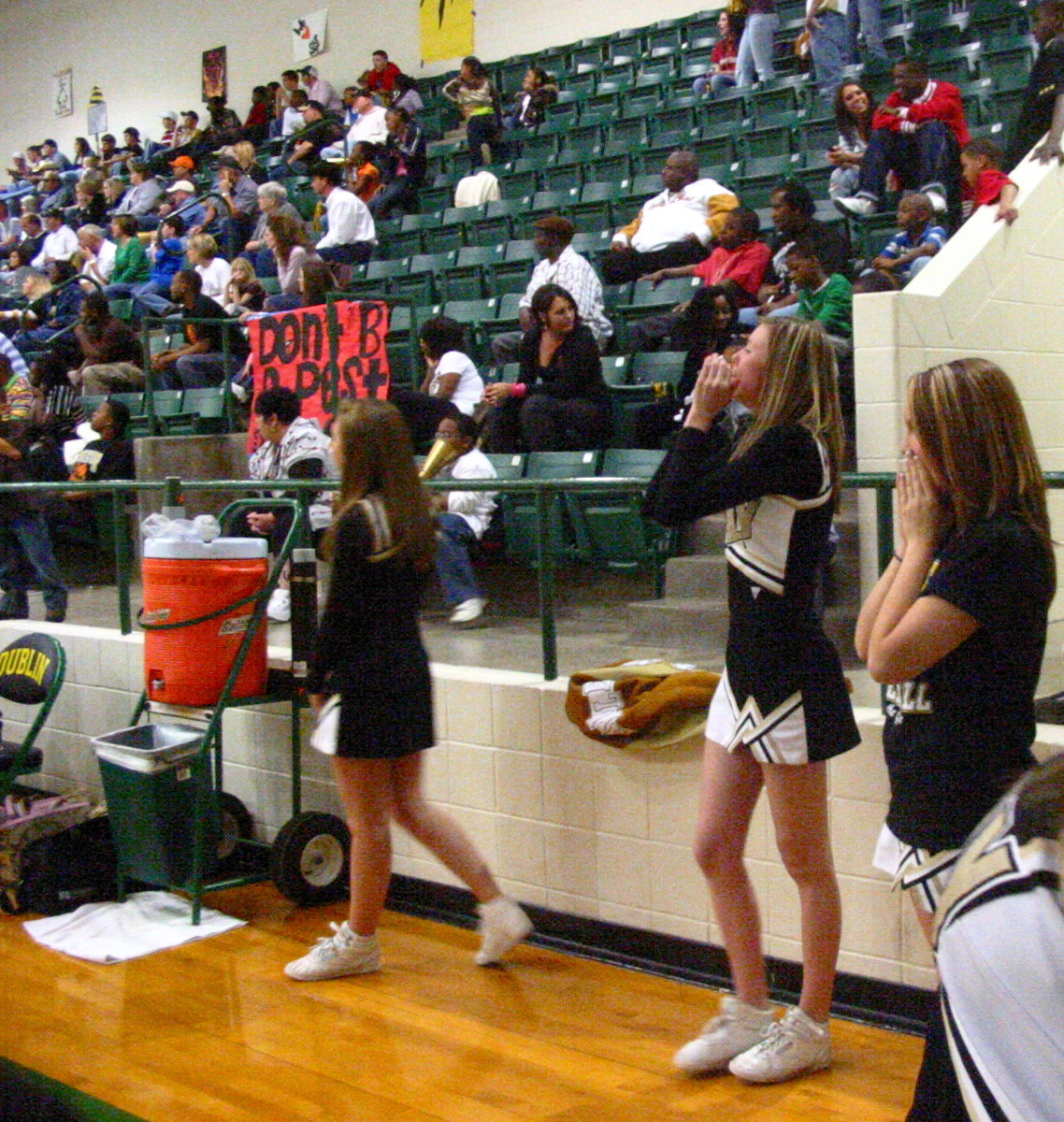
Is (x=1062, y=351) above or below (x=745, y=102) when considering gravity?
below

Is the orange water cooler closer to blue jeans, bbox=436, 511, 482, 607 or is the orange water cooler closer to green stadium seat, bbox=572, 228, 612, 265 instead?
blue jeans, bbox=436, 511, 482, 607

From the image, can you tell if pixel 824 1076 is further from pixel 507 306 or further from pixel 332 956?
pixel 507 306

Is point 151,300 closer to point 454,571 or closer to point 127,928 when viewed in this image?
point 454,571

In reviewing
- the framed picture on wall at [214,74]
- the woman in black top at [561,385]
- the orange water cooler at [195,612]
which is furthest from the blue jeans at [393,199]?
the orange water cooler at [195,612]

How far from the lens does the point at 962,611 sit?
7.14 feet

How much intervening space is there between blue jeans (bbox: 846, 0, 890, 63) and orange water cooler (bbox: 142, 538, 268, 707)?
6.77 m

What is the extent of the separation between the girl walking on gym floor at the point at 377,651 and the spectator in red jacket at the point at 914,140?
13.9ft

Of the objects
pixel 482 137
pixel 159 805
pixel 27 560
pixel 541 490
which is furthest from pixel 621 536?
pixel 482 137

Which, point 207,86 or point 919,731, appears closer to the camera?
point 919,731

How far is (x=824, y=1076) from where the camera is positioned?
116 inches

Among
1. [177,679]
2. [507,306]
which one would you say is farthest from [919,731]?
[507,306]

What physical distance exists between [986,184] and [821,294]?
28.9 inches

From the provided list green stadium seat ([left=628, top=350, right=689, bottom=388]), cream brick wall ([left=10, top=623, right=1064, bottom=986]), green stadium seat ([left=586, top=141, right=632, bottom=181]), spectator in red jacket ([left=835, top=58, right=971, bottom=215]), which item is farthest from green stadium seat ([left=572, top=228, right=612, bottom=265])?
cream brick wall ([left=10, top=623, right=1064, bottom=986])

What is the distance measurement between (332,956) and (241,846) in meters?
1.15
